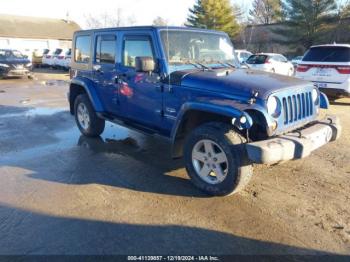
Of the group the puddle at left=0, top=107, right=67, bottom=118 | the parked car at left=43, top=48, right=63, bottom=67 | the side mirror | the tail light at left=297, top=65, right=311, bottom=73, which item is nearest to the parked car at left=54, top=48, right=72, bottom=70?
the parked car at left=43, top=48, right=63, bottom=67

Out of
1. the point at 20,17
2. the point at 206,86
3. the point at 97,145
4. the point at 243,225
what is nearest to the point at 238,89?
the point at 206,86

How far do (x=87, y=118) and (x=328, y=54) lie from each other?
7.40m

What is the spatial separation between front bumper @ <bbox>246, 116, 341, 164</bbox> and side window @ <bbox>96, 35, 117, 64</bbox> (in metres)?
3.22

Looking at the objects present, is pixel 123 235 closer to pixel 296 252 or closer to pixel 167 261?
pixel 167 261

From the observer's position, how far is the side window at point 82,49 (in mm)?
6909

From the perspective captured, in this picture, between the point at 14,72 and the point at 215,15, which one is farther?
the point at 215,15

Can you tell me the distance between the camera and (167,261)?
125 inches

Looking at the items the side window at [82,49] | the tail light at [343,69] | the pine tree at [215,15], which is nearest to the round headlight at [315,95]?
the side window at [82,49]

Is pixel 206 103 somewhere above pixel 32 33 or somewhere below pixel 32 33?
below

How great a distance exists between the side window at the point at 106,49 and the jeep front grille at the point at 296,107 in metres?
3.04

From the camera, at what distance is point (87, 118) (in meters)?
7.17

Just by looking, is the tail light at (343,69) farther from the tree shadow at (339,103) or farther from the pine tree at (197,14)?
the pine tree at (197,14)

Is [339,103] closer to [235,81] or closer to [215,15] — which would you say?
[235,81]

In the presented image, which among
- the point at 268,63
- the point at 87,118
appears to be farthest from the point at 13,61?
the point at 87,118
